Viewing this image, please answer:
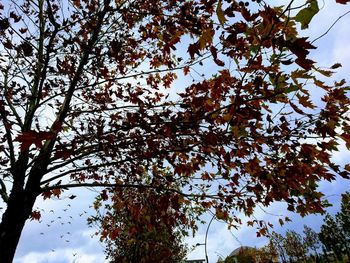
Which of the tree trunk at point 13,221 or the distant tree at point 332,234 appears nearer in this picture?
the tree trunk at point 13,221

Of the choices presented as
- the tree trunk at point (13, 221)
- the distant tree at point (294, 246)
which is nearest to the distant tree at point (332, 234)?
the distant tree at point (294, 246)

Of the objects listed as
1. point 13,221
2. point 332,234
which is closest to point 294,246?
point 332,234

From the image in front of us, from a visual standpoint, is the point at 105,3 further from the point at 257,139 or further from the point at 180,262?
the point at 180,262

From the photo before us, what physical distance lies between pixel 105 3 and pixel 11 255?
185 inches

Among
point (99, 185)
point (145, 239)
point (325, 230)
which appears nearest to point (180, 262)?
point (145, 239)

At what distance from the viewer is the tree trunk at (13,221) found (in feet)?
16.5

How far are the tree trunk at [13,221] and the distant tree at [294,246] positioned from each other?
6216 cm

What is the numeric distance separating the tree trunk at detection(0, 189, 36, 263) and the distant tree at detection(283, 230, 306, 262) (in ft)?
204

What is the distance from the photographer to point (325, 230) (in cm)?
5956

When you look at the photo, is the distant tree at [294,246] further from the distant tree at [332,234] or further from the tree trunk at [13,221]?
the tree trunk at [13,221]

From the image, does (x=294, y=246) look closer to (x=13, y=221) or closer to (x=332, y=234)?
(x=332, y=234)

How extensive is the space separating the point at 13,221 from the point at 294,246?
6460 centimetres

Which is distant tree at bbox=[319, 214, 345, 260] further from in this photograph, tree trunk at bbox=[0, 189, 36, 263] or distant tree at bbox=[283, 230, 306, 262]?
tree trunk at bbox=[0, 189, 36, 263]

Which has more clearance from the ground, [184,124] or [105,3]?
[105,3]
